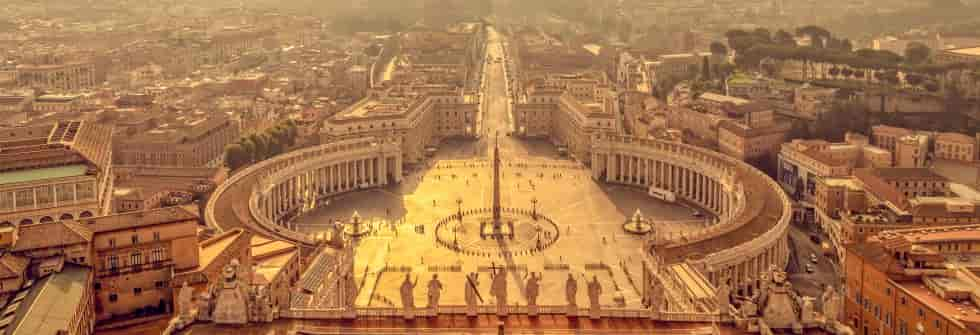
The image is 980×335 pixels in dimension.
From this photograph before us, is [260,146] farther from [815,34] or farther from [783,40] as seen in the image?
[815,34]

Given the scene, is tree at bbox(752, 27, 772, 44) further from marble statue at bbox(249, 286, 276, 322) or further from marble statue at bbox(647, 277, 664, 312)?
marble statue at bbox(249, 286, 276, 322)

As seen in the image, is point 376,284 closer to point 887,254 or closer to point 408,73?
point 887,254

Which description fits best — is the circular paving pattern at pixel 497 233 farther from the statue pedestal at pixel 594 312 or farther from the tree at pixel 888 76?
the tree at pixel 888 76

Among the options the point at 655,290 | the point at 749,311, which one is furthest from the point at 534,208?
the point at 749,311

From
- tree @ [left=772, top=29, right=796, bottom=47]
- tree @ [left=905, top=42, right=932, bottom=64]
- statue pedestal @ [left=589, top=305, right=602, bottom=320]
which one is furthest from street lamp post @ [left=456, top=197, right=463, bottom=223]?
tree @ [left=772, top=29, right=796, bottom=47]

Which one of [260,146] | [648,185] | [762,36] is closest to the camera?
[648,185]

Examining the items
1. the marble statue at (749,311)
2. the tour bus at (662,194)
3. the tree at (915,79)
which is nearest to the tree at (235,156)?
the tour bus at (662,194)

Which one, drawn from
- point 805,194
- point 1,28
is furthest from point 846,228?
point 1,28
